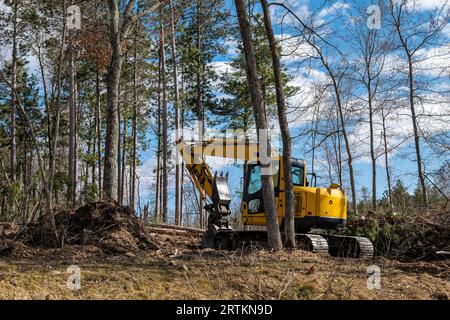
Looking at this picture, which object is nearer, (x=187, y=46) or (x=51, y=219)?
(x=51, y=219)

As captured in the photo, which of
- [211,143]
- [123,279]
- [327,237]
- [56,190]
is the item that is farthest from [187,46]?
[123,279]

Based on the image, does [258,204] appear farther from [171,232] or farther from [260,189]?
[171,232]

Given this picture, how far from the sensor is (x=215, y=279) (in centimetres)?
680

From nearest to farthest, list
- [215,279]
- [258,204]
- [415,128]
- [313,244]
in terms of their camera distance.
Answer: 1. [215,279]
2. [313,244]
3. [258,204]
4. [415,128]

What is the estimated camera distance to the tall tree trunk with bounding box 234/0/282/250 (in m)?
9.70

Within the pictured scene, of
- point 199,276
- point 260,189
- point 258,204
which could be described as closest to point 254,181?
point 260,189

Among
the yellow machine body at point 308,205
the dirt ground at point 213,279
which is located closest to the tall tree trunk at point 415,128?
the yellow machine body at point 308,205

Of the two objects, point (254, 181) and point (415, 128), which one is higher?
point (415, 128)

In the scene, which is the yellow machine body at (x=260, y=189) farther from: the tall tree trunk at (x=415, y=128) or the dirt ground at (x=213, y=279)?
the tall tree trunk at (x=415, y=128)

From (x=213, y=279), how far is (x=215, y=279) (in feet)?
0.12

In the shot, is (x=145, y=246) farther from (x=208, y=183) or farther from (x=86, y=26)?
(x=86, y=26)

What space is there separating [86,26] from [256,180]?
6736 millimetres

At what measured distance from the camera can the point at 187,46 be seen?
27.9m

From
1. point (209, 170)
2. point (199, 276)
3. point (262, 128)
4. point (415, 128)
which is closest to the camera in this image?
point (199, 276)
